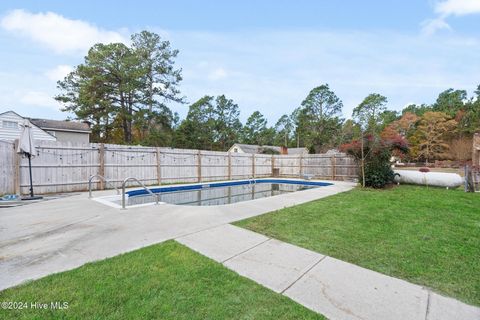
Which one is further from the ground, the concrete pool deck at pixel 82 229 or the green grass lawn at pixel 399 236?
the concrete pool deck at pixel 82 229

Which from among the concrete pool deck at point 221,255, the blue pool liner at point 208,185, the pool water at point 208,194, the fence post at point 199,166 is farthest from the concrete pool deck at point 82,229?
the fence post at point 199,166

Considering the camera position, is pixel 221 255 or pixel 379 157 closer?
pixel 221 255

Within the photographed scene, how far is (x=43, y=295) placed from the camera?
2113 millimetres

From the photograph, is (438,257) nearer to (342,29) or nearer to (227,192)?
(227,192)

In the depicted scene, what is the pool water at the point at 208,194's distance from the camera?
8.97 meters

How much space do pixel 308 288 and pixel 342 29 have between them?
11.1 metres

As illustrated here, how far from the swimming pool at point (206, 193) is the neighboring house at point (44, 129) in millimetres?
10232

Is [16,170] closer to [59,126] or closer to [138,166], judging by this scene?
[138,166]

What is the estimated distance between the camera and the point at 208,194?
1086 centimetres

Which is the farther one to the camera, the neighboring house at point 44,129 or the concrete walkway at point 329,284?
the neighboring house at point 44,129

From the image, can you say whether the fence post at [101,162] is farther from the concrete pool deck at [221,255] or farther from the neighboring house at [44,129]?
the neighboring house at [44,129]

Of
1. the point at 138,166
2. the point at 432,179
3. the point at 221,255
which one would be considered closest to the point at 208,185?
the point at 138,166

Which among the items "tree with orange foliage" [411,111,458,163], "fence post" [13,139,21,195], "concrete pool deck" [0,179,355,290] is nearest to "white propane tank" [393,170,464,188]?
"concrete pool deck" [0,179,355,290]

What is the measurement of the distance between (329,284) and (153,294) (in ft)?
5.92
